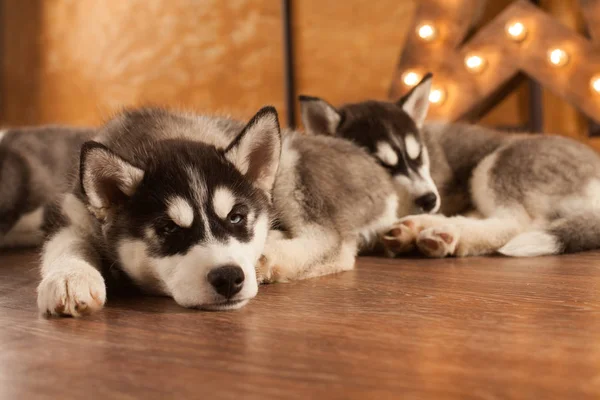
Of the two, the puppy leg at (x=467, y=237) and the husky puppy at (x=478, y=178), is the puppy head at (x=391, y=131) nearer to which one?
the husky puppy at (x=478, y=178)

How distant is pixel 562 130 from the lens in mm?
4570

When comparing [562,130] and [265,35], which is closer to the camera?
[562,130]

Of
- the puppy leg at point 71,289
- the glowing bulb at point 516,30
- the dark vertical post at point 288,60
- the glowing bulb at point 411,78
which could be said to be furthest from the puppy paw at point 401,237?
the dark vertical post at point 288,60

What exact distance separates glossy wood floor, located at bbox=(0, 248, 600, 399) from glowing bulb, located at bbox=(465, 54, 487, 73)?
2470 mm

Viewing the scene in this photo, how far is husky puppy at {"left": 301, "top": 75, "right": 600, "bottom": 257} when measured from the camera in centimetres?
285

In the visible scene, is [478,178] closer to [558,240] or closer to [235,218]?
[558,240]

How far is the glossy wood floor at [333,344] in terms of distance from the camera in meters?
1.21

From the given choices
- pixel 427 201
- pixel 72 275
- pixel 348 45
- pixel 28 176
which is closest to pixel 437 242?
pixel 427 201

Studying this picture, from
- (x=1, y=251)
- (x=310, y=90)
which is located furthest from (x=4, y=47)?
(x=1, y=251)

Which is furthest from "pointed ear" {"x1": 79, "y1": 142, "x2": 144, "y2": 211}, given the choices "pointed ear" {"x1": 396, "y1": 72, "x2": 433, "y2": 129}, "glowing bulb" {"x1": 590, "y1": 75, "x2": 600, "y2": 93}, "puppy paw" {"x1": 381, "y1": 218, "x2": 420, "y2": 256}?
"glowing bulb" {"x1": 590, "y1": 75, "x2": 600, "y2": 93}

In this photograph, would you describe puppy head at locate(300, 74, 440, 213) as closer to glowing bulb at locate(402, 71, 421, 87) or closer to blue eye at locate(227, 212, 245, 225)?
glowing bulb at locate(402, 71, 421, 87)

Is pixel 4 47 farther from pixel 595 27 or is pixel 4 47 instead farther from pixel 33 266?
pixel 595 27

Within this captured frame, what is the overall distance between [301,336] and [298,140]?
1.40 meters

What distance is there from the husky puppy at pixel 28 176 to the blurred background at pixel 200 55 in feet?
1.94
